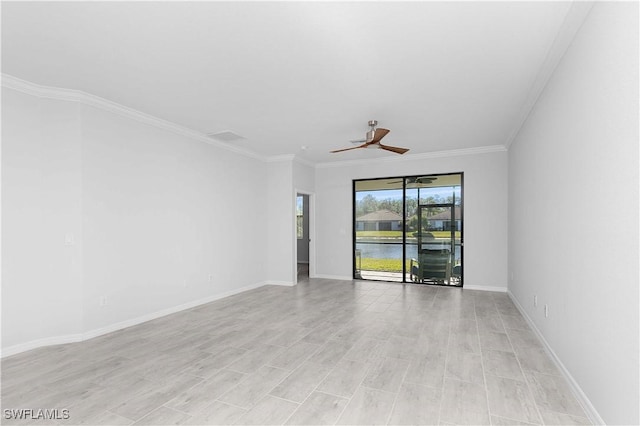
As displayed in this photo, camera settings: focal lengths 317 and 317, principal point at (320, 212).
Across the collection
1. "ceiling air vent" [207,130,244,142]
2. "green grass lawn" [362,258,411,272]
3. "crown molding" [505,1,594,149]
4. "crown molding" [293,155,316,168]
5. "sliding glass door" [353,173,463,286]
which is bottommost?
"green grass lawn" [362,258,411,272]

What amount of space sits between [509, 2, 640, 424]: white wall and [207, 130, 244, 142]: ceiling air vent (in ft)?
14.1

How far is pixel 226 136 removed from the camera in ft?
17.7

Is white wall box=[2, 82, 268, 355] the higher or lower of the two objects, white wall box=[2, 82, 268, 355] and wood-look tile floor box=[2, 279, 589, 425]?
the higher

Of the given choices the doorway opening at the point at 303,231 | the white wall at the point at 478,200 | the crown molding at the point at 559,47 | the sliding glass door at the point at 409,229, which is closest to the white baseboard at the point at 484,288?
the white wall at the point at 478,200

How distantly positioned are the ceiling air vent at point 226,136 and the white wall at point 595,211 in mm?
4287

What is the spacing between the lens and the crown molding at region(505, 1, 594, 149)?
222cm

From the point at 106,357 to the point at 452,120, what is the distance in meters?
5.17

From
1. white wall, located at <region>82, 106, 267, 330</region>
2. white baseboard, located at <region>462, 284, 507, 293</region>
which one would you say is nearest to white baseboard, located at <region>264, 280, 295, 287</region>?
white wall, located at <region>82, 106, 267, 330</region>

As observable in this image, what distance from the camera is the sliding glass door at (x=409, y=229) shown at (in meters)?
6.69

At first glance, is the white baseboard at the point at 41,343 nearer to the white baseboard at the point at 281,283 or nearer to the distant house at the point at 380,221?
the white baseboard at the point at 281,283

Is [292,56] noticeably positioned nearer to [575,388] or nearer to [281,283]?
[575,388]

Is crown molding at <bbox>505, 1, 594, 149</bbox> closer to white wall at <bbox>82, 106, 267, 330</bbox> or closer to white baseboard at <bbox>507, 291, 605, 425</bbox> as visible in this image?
white baseboard at <bbox>507, 291, 605, 425</bbox>

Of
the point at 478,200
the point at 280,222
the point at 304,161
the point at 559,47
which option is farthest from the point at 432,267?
the point at 559,47

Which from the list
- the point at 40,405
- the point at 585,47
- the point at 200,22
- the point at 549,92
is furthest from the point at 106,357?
the point at 549,92
